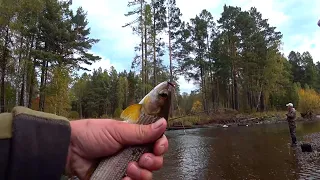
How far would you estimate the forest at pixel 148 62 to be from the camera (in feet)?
87.5

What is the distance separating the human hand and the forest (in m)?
13.1

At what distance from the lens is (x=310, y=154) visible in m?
11.5

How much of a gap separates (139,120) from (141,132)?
0.17 meters

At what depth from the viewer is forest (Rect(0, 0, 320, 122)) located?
26.7 meters

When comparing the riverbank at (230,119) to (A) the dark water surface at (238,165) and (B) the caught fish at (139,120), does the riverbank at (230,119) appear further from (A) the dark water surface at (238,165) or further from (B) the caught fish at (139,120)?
(B) the caught fish at (139,120)

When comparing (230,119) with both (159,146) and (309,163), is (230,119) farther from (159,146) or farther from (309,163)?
(159,146)

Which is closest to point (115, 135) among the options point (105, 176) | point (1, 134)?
point (105, 176)

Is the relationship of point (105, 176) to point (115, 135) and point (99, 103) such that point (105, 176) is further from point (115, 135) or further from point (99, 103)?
point (99, 103)

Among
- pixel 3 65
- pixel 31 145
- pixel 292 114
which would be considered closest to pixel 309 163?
pixel 292 114

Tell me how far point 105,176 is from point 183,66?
46.8 m

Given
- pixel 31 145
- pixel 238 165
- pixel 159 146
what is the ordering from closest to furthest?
pixel 31 145, pixel 159 146, pixel 238 165

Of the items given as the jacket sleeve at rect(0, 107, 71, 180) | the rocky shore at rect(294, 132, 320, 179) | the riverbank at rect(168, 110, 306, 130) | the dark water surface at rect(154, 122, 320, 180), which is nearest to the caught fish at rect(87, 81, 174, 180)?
the jacket sleeve at rect(0, 107, 71, 180)

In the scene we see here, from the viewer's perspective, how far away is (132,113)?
2406 mm

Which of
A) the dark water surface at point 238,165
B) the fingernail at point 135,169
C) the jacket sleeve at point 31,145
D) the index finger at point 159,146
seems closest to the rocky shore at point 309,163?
the dark water surface at point 238,165
